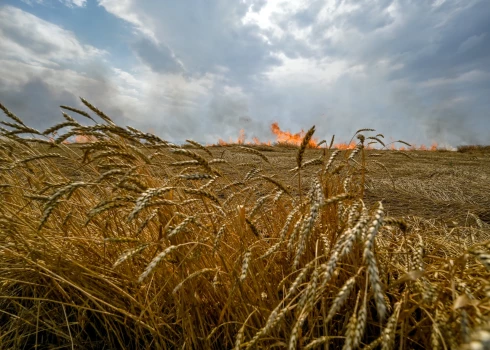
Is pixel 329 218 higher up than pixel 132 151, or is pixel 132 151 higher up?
pixel 132 151

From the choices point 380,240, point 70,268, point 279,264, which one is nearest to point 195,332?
point 279,264

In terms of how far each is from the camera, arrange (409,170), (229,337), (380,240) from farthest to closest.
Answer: (409,170) → (380,240) → (229,337)

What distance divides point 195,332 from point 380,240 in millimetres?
996

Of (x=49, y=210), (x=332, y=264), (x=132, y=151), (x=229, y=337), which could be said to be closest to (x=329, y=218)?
(x=229, y=337)

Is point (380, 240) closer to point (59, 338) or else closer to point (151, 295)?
point (151, 295)

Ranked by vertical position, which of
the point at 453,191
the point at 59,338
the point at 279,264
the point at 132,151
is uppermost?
the point at 453,191

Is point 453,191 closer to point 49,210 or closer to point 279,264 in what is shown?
point 279,264

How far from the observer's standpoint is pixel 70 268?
125 cm

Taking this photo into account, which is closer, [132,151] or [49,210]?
[49,210]

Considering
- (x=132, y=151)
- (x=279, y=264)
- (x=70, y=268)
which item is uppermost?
(x=132, y=151)

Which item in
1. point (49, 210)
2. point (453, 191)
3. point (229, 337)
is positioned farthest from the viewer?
point (453, 191)

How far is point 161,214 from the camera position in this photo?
1.20 metres

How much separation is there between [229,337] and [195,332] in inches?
6.1

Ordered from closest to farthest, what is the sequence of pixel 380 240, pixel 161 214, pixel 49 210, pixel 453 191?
pixel 49 210
pixel 161 214
pixel 380 240
pixel 453 191
